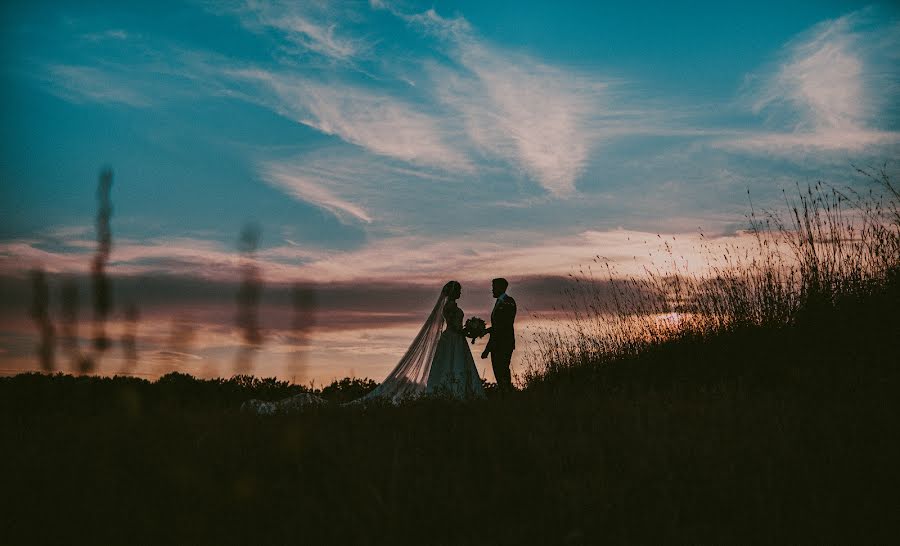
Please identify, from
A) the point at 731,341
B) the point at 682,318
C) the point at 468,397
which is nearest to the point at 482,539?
the point at 468,397

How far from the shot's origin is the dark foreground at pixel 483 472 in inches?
163

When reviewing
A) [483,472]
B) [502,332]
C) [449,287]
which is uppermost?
[449,287]

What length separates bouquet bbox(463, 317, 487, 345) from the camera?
10.9 m

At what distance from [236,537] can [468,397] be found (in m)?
4.54

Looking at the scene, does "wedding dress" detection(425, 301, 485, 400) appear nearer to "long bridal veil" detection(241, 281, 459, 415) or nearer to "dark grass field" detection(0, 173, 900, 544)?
"long bridal veil" detection(241, 281, 459, 415)

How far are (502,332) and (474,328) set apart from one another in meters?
0.61

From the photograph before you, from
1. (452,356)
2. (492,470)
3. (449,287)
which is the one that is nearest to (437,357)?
(452,356)

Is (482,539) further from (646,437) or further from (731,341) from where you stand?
(731,341)

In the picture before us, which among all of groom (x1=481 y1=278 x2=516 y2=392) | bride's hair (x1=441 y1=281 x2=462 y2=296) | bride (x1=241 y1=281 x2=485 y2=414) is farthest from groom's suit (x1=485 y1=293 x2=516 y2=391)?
bride's hair (x1=441 y1=281 x2=462 y2=296)

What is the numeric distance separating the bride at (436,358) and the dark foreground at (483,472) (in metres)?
2.62

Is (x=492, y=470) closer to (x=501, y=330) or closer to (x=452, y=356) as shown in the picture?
(x=452, y=356)

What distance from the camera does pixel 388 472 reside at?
5062mm

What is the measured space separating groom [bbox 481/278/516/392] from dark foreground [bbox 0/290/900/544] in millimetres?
3070

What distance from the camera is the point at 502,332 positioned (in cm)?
1124
